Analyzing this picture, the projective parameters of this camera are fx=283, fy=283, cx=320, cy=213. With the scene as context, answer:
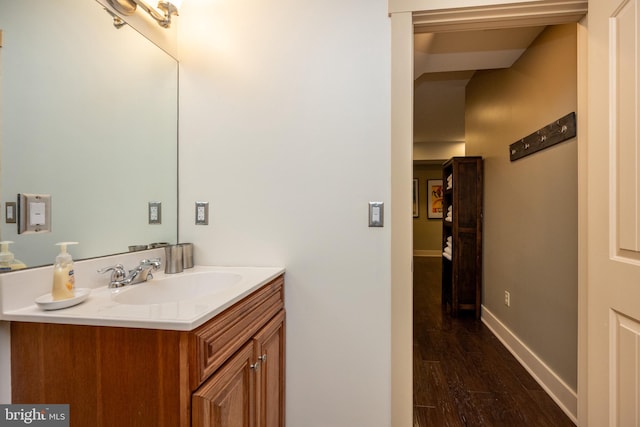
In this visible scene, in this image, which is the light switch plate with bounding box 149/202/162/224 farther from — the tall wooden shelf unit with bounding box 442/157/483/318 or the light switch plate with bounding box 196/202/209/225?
the tall wooden shelf unit with bounding box 442/157/483/318

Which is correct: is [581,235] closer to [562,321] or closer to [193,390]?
[562,321]

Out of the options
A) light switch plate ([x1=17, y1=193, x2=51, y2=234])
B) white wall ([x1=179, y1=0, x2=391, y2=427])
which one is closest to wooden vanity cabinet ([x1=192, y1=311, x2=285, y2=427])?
white wall ([x1=179, y1=0, x2=391, y2=427])

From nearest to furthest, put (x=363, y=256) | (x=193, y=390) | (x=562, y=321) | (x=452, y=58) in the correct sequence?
(x=193, y=390)
(x=363, y=256)
(x=562, y=321)
(x=452, y=58)

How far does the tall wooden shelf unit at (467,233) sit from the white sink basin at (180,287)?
8.07 ft

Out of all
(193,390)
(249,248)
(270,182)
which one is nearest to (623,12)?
(270,182)

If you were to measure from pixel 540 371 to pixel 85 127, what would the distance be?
9.31ft

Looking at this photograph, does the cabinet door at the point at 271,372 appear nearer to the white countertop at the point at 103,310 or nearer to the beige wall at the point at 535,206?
the white countertop at the point at 103,310

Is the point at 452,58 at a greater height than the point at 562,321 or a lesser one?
greater

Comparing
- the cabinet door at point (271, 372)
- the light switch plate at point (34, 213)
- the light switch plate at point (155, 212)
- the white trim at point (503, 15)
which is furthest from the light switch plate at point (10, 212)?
the white trim at point (503, 15)

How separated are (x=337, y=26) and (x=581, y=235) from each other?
1563 mm

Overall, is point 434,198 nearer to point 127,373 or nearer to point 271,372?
point 271,372

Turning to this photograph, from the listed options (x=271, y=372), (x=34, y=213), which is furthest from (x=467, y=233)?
(x=34, y=213)

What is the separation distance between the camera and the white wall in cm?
136

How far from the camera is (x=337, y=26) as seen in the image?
1385mm
